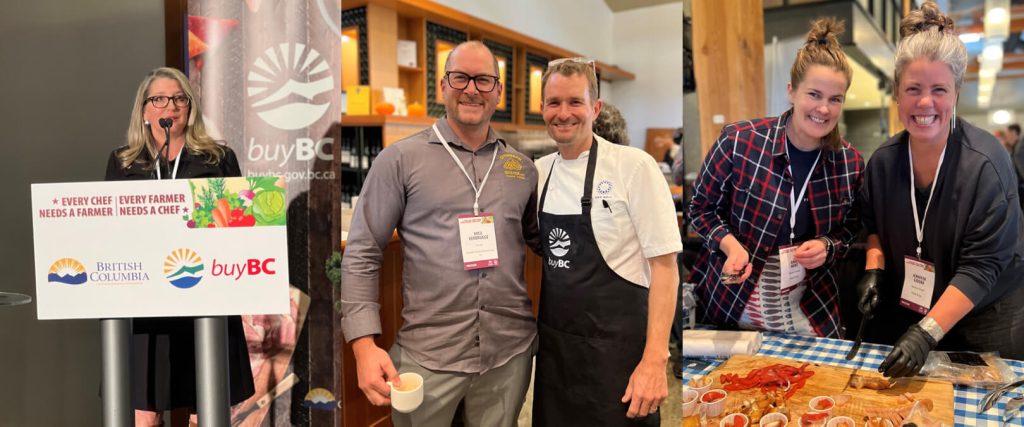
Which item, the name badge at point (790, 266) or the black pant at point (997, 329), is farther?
the name badge at point (790, 266)

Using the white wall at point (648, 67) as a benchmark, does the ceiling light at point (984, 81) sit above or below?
below

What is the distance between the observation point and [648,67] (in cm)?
189

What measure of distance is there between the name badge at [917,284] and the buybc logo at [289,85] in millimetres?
1590

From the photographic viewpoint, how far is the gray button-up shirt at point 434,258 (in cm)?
164

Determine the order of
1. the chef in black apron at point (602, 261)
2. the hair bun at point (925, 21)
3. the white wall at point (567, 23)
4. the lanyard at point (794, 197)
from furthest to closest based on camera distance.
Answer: the white wall at point (567, 23) < the chef in black apron at point (602, 261) < the lanyard at point (794, 197) < the hair bun at point (925, 21)

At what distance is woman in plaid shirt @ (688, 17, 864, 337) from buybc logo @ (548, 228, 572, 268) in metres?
0.38

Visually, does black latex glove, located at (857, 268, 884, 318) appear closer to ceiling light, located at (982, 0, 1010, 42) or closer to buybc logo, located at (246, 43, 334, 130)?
ceiling light, located at (982, 0, 1010, 42)

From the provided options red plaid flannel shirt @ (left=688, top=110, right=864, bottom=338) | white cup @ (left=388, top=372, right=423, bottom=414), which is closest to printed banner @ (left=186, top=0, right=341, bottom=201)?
white cup @ (left=388, top=372, right=423, bottom=414)

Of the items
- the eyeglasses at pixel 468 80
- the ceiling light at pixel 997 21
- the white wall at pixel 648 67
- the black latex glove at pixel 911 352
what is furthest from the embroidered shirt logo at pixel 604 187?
the ceiling light at pixel 997 21

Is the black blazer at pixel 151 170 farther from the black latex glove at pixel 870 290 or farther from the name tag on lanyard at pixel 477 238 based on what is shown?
the black latex glove at pixel 870 290

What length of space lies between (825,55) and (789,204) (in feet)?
0.98

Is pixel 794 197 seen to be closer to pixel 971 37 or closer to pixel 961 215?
pixel 961 215

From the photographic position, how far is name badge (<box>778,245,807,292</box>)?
127 cm

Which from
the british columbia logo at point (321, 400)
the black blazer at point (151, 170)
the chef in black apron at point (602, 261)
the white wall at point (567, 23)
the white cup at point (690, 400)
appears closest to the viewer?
the white cup at point (690, 400)
